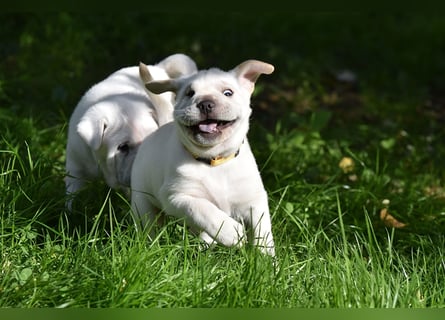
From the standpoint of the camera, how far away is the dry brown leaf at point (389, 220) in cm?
546

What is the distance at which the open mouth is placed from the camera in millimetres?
4359

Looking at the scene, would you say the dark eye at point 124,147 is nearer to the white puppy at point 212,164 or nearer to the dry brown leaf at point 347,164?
the white puppy at point 212,164

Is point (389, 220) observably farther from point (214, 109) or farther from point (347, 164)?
point (214, 109)

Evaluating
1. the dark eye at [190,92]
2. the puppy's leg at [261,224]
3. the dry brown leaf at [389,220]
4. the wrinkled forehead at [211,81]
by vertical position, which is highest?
the wrinkled forehead at [211,81]

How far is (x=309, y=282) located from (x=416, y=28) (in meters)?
6.79

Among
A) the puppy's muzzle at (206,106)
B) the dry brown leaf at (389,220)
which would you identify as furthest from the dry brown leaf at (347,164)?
the puppy's muzzle at (206,106)

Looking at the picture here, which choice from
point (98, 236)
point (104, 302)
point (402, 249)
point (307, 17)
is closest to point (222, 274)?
point (104, 302)

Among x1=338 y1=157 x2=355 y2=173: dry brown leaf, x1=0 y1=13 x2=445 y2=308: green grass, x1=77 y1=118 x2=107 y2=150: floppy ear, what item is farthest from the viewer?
x1=338 y1=157 x2=355 y2=173: dry brown leaf

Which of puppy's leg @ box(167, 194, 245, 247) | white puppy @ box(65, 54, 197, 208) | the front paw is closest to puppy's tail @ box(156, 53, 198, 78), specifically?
white puppy @ box(65, 54, 197, 208)

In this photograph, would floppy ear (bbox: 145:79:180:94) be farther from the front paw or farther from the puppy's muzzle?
the front paw

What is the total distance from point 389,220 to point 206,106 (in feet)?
5.53

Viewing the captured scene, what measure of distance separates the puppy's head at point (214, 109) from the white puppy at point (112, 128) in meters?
0.79

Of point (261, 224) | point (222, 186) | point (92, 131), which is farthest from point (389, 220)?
point (92, 131)

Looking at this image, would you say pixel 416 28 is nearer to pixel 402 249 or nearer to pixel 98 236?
pixel 402 249
